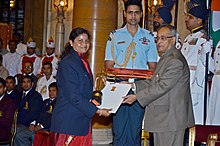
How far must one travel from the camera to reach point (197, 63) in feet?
26.2

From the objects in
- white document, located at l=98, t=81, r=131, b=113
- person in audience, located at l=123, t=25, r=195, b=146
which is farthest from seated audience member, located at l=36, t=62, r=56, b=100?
person in audience, located at l=123, t=25, r=195, b=146

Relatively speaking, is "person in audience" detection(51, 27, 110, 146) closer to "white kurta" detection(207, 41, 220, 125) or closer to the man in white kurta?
the man in white kurta

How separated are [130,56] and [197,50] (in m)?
1.82

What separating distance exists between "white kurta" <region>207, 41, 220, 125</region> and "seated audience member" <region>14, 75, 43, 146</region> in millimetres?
2378

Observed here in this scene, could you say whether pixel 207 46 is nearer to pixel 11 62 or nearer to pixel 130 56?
pixel 130 56

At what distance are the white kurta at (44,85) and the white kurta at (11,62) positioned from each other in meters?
1.77

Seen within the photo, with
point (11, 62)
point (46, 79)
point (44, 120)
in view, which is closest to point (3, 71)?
point (11, 62)

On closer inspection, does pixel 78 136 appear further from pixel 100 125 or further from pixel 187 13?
pixel 100 125

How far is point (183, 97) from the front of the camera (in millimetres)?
5504

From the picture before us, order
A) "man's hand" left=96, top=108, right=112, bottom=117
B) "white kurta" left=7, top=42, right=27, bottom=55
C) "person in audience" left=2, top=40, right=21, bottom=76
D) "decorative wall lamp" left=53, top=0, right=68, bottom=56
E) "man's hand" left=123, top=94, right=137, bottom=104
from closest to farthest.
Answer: "man's hand" left=96, top=108, right=112, bottom=117
"man's hand" left=123, top=94, right=137, bottom=104
"person in audience" left=2, top=40, right=21, bottom=76
"decorative wall lamp" left=53, top=0, right=68, bottom=56
"white kurta" left=7, top=42, right=27, bottom=55

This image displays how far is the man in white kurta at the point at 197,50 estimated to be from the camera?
7887 millimetres

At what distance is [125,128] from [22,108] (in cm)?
265

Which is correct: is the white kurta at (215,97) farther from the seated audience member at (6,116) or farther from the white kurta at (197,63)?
the seated audience member at (6,116)

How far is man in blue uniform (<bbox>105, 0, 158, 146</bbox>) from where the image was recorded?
626 centimetres
